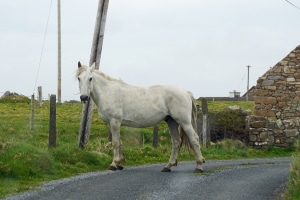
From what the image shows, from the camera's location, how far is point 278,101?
28.4m

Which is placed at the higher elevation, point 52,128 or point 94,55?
point 94,55

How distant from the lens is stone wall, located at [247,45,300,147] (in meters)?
27.7

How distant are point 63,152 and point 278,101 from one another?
14671 millimetres

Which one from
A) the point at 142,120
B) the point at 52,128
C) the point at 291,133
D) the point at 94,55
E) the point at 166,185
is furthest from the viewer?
the point at 291,133

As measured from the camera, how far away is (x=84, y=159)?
647 inches

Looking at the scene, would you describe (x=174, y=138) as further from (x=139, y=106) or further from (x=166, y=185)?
(x=166, y=185)

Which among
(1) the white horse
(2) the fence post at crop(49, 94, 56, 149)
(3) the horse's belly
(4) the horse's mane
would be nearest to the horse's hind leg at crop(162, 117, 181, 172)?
(1) the white horse

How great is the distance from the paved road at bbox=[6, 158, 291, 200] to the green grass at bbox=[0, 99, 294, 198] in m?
0.77

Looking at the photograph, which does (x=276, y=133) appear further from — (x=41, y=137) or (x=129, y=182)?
(x=129, y=182)

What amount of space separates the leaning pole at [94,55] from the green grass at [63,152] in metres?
0.37

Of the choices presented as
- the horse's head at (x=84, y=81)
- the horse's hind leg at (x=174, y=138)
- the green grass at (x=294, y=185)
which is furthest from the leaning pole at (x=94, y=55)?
the green grass at (x=294, y=185)

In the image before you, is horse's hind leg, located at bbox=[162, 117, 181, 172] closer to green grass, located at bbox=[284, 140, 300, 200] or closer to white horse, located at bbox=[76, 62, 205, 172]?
white horse, located at bbox=[76, 62, 205, 172]

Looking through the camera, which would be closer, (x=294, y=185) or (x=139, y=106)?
(x=294, y=185)

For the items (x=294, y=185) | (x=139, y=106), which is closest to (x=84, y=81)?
(x=139, y=106)
